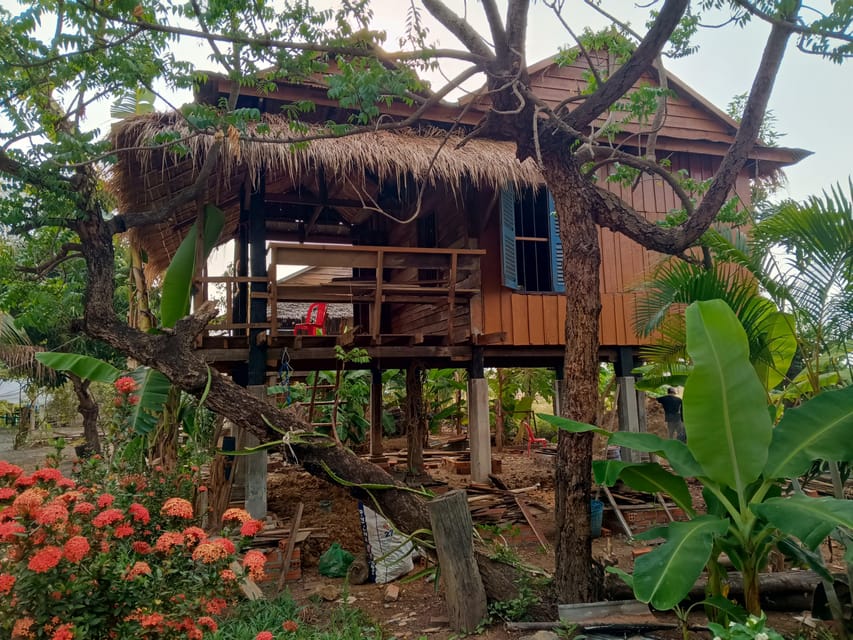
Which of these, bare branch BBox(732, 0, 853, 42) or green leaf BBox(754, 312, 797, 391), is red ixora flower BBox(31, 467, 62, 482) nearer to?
green leaf BBox(754, 312, 797, 391)

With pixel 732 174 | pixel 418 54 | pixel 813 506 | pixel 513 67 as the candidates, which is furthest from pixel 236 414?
pixel 732 174

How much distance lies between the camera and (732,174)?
14.9ft

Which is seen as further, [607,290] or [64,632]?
[607,290]

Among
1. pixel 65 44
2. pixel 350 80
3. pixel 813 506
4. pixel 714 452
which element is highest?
pixel 65 44

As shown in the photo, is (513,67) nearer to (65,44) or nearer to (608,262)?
(65,44)

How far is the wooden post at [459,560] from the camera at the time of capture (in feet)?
13.7

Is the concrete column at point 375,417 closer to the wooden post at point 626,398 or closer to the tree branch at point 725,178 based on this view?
the wooden post at point 626,398

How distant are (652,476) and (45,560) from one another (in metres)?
3.30

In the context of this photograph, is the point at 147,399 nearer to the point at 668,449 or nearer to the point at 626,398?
the point at 668,449

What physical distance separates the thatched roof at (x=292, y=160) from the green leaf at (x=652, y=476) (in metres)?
3.91

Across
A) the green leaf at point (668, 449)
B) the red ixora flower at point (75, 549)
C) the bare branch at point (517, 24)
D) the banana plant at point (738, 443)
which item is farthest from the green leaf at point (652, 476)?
the bare branch at point (517, 24)

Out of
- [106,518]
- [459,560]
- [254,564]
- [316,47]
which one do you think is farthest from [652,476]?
[316,47]

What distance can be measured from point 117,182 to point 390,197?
153 inches

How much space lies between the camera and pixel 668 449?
11.7ft
